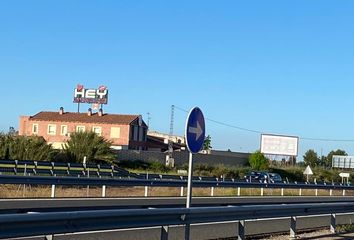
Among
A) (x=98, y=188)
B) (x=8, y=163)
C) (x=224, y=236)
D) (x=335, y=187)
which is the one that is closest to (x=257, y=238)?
(x=224, y=236)

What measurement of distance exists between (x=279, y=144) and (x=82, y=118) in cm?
3045

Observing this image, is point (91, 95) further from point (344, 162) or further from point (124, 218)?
point (124, 218)

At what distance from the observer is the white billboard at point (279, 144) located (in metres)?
98.4

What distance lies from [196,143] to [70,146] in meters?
56.3

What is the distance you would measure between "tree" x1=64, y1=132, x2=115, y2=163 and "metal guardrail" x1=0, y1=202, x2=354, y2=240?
51.4 metres

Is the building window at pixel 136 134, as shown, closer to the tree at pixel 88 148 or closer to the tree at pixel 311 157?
the tree at pixel 88 148

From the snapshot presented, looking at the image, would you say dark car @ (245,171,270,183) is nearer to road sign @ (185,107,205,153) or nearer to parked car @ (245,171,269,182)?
parked car @ (245,171,269,182)

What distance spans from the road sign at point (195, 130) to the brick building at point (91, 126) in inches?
3325

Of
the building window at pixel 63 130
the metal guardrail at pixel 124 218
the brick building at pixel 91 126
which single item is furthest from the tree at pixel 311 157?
the metal guardrail at pixel 124 218

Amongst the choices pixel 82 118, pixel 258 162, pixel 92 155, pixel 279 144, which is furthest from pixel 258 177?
pixel 82 118

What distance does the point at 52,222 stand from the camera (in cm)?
880

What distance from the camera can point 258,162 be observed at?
88.4m

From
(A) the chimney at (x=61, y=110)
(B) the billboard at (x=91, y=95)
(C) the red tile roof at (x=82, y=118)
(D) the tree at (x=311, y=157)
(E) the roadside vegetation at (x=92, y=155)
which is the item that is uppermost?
(B) the billboard at (x=91, y=95)

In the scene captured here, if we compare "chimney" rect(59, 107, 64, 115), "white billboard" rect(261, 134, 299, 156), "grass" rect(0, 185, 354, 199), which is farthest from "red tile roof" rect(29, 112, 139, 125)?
"grass" rect(0, 185, 354, 199)
